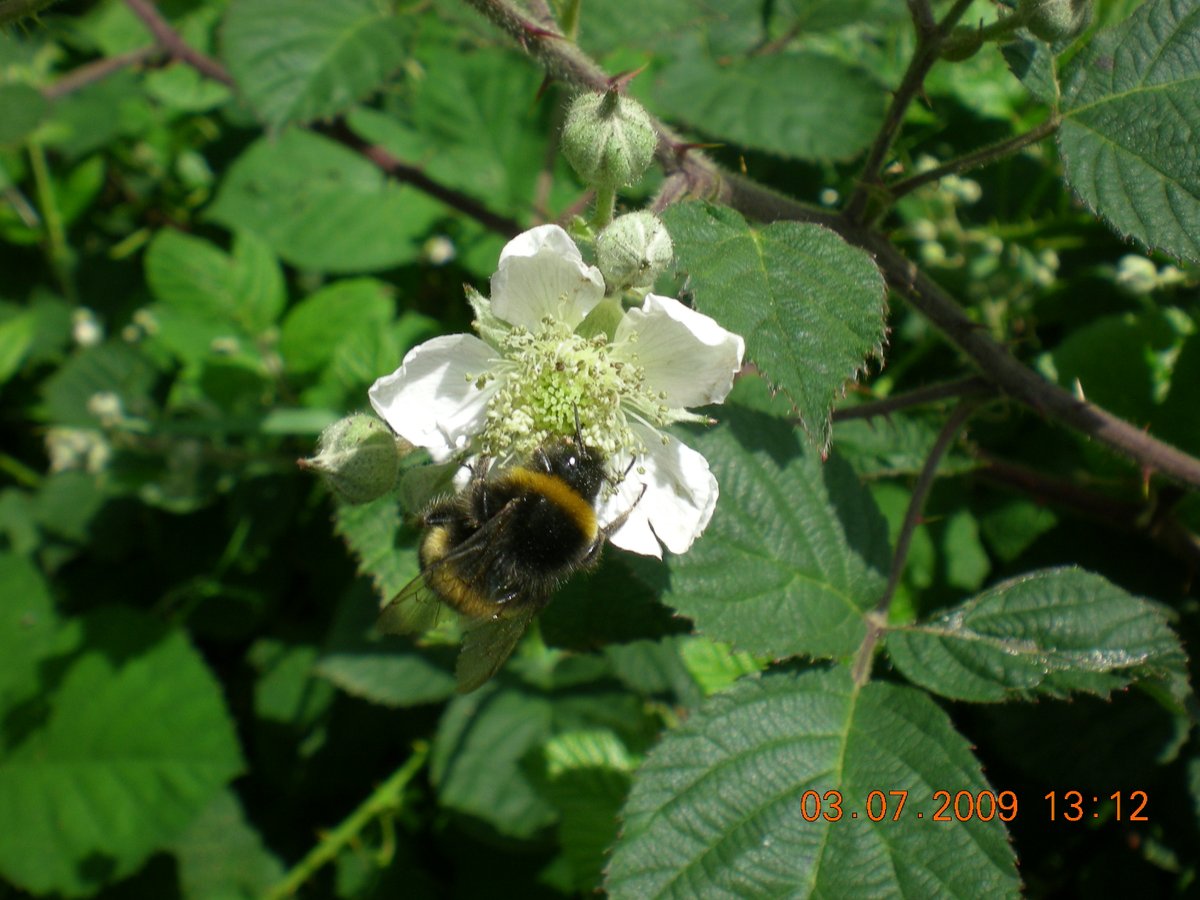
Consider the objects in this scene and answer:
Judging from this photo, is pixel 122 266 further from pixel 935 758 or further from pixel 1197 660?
pixel 1197 660

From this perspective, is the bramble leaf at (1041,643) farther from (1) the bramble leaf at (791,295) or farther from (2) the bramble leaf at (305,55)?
(2) the bramble leaf at (305,55)

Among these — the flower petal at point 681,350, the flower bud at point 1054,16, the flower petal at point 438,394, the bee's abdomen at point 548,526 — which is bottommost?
the bee's abdomen at point 548,526

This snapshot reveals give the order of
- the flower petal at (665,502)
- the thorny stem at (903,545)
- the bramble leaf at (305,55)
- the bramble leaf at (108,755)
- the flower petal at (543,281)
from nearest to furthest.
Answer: the flower petal at (543,281), the flower petal at (665,502), the thorny stem at (903,545), the bramble leaf at (305,55), the bramble leaf at (108,755)

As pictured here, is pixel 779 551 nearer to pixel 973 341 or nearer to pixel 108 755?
pixel 973 341

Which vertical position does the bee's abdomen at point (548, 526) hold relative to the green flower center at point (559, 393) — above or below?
below

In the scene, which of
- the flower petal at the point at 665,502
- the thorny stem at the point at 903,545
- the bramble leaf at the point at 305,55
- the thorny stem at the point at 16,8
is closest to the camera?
the thorny stem at the point at 16,8

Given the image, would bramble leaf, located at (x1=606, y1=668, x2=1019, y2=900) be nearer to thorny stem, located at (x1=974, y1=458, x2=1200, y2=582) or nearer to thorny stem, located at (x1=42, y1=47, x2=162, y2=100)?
thorny stem, located at (x1=974, y1=458, x2=1200, y2=582)

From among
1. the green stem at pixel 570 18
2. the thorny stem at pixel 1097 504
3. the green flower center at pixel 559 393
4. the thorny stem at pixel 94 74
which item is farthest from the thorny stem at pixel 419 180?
the thorny stem at pixel 1097 504
